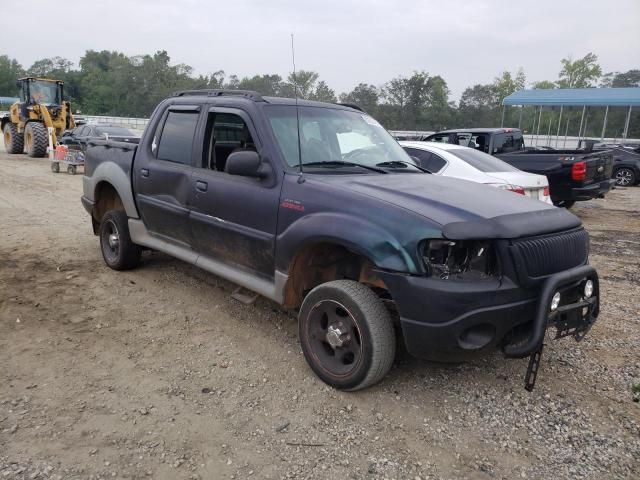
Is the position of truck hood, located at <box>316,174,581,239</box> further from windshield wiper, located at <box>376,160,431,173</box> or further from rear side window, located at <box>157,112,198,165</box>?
rear side window, located at <box>157,112,198,165</box>

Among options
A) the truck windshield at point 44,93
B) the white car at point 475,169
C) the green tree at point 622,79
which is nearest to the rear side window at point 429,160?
the white car at point 475,169

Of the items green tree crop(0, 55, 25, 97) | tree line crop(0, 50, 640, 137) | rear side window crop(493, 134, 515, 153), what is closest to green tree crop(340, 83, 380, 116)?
tree line crop(0, 50, 640, 137)

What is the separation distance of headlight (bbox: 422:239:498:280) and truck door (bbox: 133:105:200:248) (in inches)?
91.0

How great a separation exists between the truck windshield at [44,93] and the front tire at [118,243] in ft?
57.7

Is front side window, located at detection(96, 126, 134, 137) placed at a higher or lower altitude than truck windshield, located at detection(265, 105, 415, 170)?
lower

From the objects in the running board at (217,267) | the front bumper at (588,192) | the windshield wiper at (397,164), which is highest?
the windshield wiper at (397,164)

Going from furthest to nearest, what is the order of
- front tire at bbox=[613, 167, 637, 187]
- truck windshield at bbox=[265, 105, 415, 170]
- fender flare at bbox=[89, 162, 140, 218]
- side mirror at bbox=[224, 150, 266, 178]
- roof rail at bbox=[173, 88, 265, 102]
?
1. front tire at bbox=[613, 167, 637, 187]
2. fender flare at bbox=[89, 162, 140, 218]
3. roof rail at bbox=[173, 88, 265, 102]
4. truck windshield at bbox=[265, 105, 415, 170]
5. side mirror at bbox=[224, 150, 266, 178]

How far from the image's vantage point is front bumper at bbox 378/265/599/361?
2.85 meters

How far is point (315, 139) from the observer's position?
4047 millimetres

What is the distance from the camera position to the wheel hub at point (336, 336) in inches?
131

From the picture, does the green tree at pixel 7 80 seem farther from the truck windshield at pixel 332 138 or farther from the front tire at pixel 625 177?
the truck windshield at pixel 332 138

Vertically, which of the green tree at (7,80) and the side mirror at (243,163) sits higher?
the green tree at (7,80)

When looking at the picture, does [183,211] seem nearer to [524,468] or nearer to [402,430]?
[402,430]

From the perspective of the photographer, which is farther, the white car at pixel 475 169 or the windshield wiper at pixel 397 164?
the white car at pixel 475 169
